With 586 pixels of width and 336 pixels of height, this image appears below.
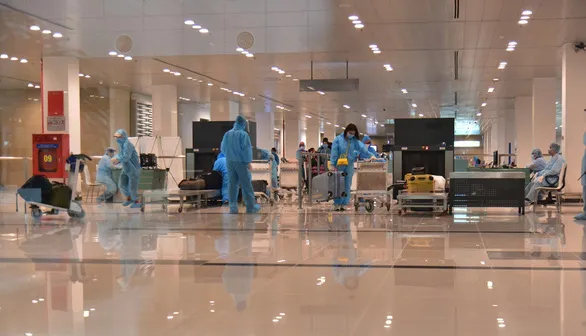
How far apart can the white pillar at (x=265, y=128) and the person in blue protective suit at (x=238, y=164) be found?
17051 millimetres

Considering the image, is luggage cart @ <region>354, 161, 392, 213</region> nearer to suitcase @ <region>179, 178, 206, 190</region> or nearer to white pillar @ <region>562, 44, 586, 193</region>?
suitcase @ <region>179, 178, 206, 190</region>

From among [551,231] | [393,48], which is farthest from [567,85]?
[551,231]

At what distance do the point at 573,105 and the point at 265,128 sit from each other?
54.0ft

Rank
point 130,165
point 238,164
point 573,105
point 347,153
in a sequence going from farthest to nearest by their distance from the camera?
point 573,105 < point 130,165 < point 347,153 < point 238,164

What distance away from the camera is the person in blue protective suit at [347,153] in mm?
11984

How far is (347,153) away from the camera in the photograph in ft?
39.5

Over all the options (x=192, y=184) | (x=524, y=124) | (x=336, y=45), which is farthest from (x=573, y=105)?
(x=524, y=124)

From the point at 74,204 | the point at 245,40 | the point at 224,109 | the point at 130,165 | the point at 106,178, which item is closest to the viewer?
the point at 74,204

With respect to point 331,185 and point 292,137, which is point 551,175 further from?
point 292,137

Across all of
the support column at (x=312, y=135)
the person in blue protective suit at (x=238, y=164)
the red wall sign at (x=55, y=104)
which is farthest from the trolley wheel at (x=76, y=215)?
the support column at (x=312, y=135)

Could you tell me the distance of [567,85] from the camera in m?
15.2

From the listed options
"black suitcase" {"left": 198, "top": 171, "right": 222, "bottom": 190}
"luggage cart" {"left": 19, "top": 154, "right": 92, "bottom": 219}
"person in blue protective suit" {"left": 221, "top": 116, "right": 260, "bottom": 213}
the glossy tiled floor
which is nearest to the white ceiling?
"person in blue protective suit" {"left": 221, "top": 116, "right": 260, "bottom": 213}

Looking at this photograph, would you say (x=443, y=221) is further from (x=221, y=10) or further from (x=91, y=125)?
(x=91, y=125)

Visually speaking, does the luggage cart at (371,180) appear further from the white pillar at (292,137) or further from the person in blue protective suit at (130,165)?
the white pillar at (292,137)
